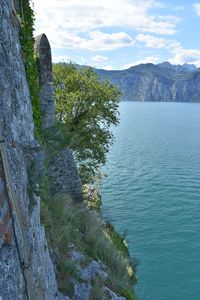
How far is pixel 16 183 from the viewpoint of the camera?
6.58 metres

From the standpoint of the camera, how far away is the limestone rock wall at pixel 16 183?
212 inches

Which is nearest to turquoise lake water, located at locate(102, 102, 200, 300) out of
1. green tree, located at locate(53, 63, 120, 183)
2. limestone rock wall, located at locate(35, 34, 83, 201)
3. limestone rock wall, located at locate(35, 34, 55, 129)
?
green tree, located at locate(53, 63, 120, 183)

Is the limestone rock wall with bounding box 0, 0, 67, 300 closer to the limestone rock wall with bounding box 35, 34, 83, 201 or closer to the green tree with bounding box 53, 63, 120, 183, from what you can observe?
the limestone rock wall with bounding box 35, 34, 83, 201

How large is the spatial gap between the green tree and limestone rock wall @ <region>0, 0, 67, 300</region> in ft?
57.0

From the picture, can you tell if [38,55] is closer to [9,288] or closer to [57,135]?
[57,135]

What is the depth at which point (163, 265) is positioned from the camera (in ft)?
78.3

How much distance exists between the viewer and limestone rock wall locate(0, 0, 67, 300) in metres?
5.39

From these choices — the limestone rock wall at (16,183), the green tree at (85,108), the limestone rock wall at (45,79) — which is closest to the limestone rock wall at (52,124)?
the limestone rock wall at (45,79)

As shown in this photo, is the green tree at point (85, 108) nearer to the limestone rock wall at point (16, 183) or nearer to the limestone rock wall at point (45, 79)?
the limestone rock wall at point (45, 79)

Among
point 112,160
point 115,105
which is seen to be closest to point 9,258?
point 115,105

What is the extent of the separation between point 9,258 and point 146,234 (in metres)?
24.3

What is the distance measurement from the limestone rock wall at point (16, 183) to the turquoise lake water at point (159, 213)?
13.9 meters

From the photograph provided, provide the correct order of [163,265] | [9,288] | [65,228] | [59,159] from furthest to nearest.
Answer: [163,265] < [59,159] < [65,228] < [9,288]

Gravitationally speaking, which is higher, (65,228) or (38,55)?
(38,55)
